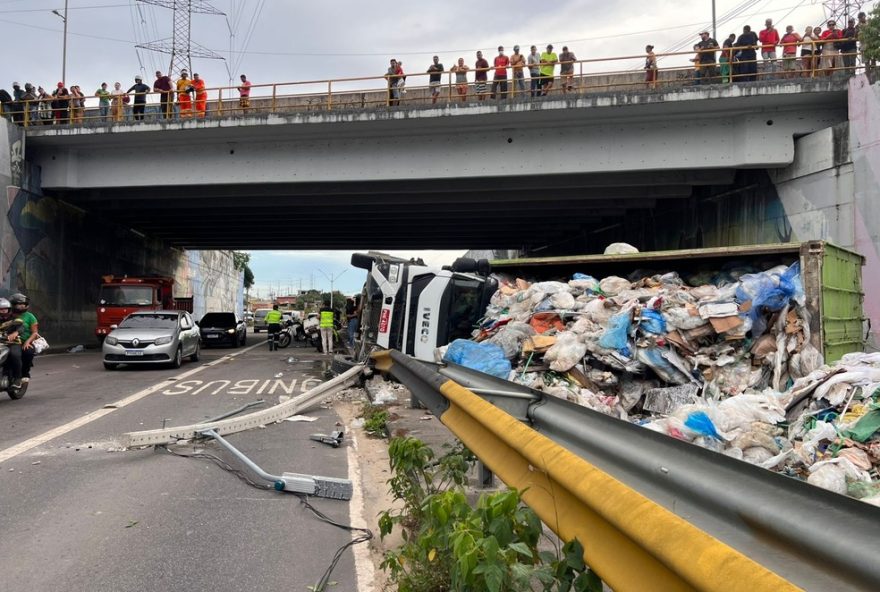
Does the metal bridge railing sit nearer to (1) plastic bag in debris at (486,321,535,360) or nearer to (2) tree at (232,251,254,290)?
(1) plastic bag in debris at (486,321,535,360)

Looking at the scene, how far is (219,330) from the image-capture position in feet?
87.2

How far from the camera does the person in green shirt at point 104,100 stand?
2078cm

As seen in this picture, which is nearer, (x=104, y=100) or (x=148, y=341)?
(x=148, y=341)

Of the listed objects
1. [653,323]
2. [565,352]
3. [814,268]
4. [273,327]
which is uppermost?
[814,268]

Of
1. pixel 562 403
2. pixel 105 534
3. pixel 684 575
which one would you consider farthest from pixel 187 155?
pixel 684 575

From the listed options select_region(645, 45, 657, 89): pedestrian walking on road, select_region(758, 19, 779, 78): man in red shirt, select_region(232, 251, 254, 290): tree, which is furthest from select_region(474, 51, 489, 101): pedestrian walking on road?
select_region(232, 251, 254, 290): tree

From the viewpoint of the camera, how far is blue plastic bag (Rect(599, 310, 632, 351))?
8.37m

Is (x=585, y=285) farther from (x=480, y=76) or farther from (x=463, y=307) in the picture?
(x=480, y=76)

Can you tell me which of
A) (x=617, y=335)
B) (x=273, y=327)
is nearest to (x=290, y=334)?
(x=273, y=327)

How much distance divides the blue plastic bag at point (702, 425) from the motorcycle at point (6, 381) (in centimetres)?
969

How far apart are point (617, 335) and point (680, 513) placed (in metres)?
6.41

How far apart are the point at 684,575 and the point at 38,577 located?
3.69m

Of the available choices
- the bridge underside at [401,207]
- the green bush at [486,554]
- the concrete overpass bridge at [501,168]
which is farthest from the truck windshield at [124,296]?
the green bush at [486,554]

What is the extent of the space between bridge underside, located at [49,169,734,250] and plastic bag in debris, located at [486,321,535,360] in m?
10.5
